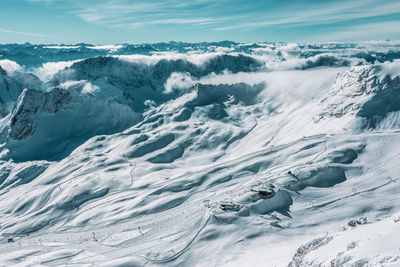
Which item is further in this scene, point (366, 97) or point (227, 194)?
point (366, 97)

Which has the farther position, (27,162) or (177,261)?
(27,162)

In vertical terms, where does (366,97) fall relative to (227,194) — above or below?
above

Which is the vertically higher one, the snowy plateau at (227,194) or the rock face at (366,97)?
the rock face at (366,97)

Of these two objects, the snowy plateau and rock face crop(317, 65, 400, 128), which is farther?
rock face crop(317, 65, 400, 128)

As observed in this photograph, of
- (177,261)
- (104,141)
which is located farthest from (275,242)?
(104,141)

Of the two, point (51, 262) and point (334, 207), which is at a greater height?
point (334, 207)

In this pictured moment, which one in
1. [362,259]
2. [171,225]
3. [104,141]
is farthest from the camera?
[104,141]

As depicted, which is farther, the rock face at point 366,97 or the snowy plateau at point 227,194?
the rock face at point 366,97

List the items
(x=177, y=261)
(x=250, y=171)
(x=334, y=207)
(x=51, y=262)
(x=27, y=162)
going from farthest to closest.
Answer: (x=27, y=162)
(x=250, y=171)
(x=334, y=207)
(x=51, y=262)
(x=177, y=261)

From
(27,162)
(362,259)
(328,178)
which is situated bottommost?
(27,162)

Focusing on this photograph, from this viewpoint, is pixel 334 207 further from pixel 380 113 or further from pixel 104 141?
pixel 104 141

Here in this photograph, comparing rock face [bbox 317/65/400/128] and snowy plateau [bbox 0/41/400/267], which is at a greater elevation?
rock face [bbox 317/65/400/128]
